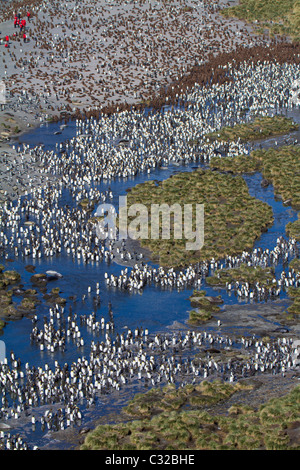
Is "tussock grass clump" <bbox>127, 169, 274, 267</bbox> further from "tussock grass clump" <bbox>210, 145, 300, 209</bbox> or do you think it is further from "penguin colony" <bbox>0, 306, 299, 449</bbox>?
"penguin colony" <bbox>0, 306, 299, 449</bbox>

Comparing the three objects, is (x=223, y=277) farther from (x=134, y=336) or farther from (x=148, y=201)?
(x=148, y=201)

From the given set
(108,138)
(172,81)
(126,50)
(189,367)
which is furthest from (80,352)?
(126,50)

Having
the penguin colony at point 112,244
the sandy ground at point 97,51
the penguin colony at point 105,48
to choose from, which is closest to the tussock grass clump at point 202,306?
the penguin colony at point 112,244

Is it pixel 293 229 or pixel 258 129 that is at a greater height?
pixel 258 129

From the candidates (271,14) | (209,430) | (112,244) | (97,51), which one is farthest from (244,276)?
(271,14)

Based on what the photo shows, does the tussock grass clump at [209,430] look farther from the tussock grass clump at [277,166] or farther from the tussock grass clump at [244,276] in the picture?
the tussock grass clump at [277,166]

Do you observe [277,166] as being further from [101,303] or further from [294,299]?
[101,303]
